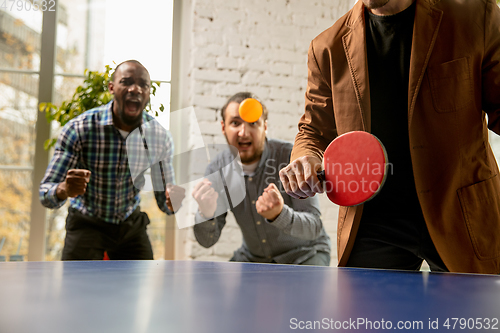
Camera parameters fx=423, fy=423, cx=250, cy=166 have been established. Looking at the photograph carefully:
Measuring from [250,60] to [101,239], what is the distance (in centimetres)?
137

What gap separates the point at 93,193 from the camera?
2041 mm

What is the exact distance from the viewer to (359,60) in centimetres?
109

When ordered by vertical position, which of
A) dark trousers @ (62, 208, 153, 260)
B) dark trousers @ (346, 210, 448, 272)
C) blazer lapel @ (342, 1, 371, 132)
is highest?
blazer lapel @ (342, 1, 371, 132)

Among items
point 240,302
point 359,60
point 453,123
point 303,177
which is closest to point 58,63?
point 359,60

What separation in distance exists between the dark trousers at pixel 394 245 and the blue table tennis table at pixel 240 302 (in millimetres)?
326

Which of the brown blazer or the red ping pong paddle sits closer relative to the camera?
the red ping pong paddle

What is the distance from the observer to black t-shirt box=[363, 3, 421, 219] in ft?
3.47

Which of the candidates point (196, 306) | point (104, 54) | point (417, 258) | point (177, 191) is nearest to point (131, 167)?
point (177, 191)

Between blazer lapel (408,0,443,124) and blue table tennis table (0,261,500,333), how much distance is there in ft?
1.65

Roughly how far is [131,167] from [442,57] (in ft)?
5.00

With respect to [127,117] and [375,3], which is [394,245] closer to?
[375,3]

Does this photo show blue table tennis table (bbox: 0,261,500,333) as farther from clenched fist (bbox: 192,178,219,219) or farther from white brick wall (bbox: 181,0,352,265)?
white brick wall (bbox: 181,0,352,265)

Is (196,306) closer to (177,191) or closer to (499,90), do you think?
(499,90)

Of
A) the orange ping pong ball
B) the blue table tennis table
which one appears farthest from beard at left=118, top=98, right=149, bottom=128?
the blue table tennis table
